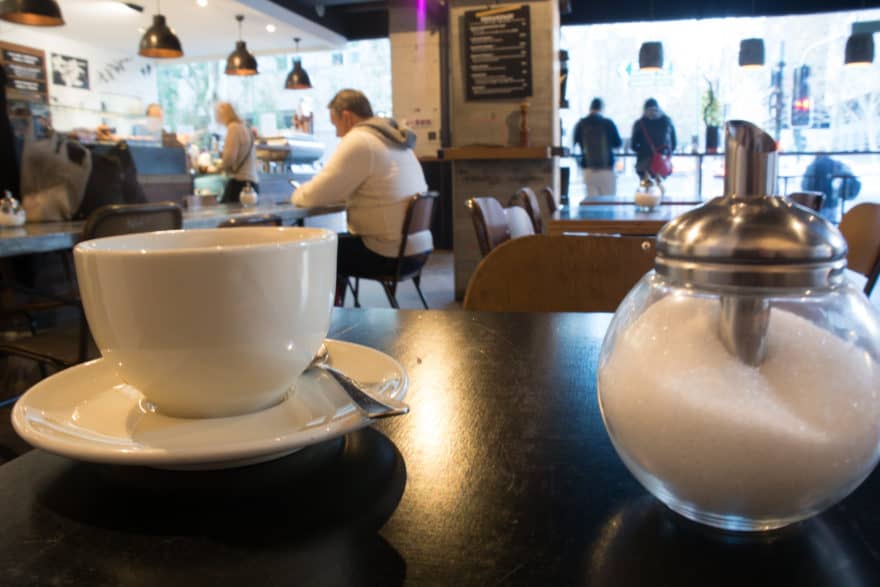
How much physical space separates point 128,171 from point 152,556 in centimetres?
279

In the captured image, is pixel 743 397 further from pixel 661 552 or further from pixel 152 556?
pixel 152 556

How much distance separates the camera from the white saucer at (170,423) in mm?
308

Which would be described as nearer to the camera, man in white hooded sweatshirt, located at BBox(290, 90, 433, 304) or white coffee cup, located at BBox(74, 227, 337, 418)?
white coffee cup, located at BBox(74, 227, 337, 418)

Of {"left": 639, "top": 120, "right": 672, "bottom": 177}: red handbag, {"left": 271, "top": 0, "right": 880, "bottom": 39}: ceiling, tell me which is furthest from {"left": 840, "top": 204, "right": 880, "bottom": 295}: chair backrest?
{"left": 271, "top": 0, "right": 880, "bottom": 39}: ceiling

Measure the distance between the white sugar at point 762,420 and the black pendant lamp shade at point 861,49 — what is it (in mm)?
8439

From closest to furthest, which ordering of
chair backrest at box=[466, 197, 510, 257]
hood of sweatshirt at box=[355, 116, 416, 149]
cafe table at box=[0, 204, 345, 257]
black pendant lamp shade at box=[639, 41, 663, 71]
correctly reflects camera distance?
chair backrest at box=[466, 197, 510, 257] < cafe table at box=[0, 204, 345, 257] < hood of sweatshirt at box=[355, 116, 416, 149] < black pendant lamp shade at box=[639, 41, 663, 71]

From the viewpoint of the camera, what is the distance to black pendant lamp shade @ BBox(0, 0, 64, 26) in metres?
3.94

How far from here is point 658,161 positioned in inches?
264

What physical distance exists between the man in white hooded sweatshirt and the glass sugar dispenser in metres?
2.99

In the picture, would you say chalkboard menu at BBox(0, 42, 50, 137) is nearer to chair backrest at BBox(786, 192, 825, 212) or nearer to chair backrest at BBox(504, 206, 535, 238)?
chair backrest at BBox(504, 206, 535, 238)

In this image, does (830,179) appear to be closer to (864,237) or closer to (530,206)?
(530,206)

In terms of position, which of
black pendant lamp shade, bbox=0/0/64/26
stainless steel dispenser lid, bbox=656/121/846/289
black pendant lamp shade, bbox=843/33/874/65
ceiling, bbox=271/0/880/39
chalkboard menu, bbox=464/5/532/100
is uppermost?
ceiling, bbox=271/0/880/39

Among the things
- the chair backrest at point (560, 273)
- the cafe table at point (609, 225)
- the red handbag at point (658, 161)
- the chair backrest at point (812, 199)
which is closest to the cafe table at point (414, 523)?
the chair backrest at point (560, 273)

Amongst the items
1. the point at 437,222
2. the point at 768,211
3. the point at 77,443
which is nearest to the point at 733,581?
the point at 768,211
